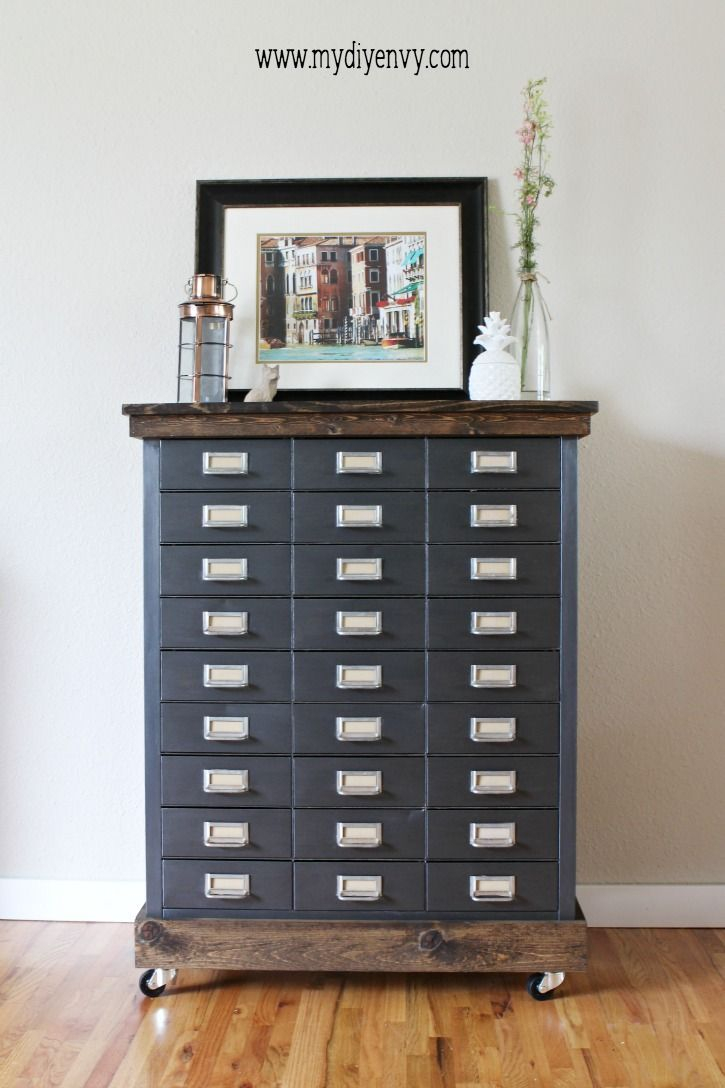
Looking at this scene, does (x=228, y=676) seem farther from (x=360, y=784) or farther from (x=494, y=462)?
(x=494, y=462)

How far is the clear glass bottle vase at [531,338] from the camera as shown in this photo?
2145 mm

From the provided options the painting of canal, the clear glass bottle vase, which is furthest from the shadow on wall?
the painting of canal

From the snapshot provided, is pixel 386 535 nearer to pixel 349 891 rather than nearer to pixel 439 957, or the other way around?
pixel 349 891

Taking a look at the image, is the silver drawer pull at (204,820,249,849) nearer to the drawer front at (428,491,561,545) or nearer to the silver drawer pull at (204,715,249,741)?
the silver drawer pull at (204,715,249,741)

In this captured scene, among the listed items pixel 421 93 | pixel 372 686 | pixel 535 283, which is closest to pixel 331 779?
pixel 372 686

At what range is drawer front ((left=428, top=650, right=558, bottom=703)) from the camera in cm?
185

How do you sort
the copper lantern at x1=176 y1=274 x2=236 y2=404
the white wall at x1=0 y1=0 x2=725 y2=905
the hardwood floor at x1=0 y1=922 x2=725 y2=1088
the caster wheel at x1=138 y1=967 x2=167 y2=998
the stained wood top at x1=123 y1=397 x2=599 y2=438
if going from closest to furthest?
the hardwood floor at x1=0 y1=922 x2=725 y2=1088
the stained wood top at x1=123 y1=397 x2=599 y2=438
the caster wheel at x1=138 y1=967 x2=167 y2=998
the copper lantern at x1=176 y1=274 x2=236 y2=404
the white wall at x1=0 y1=0 x2=725 y2=905

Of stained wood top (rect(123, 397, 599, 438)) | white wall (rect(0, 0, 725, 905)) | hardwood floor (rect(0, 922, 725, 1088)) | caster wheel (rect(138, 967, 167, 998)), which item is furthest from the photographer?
white wall (rect(0, 0, 725, 905))

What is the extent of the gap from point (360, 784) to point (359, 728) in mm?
110

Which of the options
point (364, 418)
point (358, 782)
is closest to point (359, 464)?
point (364, 418)

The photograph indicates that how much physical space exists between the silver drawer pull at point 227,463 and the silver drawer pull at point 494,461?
445mm

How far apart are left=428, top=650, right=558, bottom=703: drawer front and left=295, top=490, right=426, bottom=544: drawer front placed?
0.26 meters

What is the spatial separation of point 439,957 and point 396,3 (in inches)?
83.4

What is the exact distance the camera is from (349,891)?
1.88 meters
